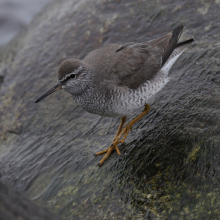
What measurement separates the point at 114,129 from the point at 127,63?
5.16 ft

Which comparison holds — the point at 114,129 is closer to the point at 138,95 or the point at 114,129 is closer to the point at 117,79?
the point at 138,95

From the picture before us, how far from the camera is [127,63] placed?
6234mm

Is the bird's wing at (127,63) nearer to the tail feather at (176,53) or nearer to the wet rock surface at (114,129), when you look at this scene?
the tail feather at (176,53)

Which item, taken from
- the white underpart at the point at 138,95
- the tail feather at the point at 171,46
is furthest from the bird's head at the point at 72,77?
the tail feather at the point at 171,46

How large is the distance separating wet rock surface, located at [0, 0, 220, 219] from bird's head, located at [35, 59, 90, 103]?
4.16ft

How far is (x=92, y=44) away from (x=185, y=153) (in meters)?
4.77

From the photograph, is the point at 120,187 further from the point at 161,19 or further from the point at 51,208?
the point at 161,19

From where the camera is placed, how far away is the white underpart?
5812mm

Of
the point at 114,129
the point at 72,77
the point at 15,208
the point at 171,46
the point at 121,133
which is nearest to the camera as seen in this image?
the point at 15,208

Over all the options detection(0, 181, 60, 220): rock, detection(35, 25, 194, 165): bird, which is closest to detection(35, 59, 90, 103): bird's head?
detection(35, 25, 194, 165): bird

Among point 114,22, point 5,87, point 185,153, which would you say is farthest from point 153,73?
point 5,87

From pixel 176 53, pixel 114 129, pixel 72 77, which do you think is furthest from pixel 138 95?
pixel 176 53

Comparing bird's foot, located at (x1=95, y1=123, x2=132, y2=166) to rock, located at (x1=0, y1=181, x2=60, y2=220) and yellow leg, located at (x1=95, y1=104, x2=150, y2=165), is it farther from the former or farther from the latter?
rock, located at (x1=0, y1=181, x2=60, y2=220)

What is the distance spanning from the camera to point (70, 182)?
19.0ft
